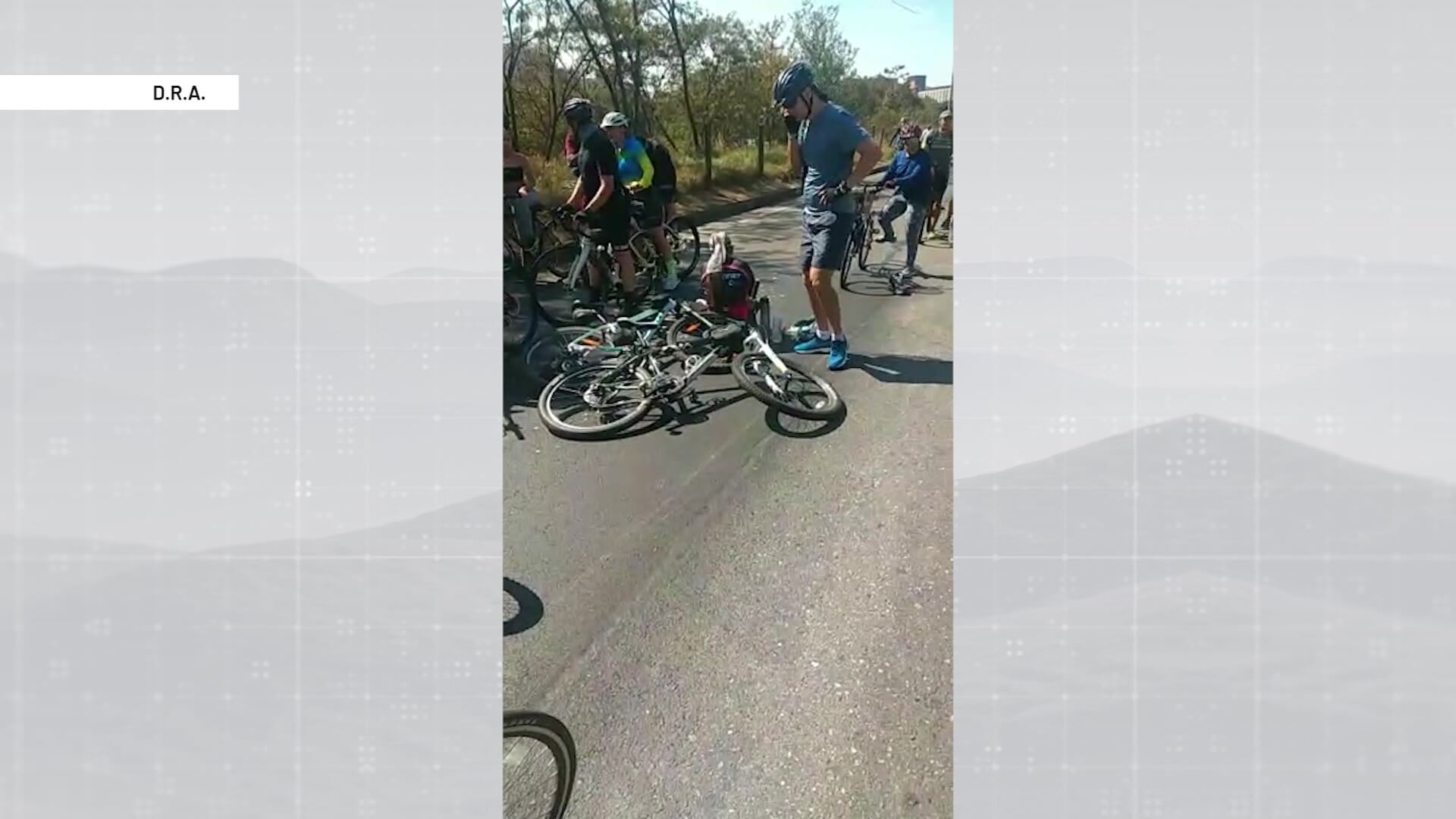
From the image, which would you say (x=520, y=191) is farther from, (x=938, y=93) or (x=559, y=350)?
(x=938, y=93)

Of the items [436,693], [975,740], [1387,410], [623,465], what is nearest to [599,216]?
[623,465]

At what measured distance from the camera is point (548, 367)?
195cm

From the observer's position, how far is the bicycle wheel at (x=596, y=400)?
76.9 inches

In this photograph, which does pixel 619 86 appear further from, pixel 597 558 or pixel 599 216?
pixel 597 558

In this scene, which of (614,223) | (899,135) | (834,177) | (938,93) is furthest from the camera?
(614,223)

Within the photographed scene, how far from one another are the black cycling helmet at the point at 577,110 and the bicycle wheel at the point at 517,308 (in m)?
0.39

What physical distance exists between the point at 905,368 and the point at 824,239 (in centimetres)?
39

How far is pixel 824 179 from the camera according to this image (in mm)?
2018

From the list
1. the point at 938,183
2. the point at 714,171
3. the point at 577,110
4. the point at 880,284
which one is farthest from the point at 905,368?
the point at 577,110

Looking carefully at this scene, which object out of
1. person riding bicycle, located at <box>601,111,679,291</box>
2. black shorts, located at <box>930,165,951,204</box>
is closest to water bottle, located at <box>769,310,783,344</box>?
person riding bicycle, located at <box>601,111,679,291</box>

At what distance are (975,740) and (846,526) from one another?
54 cm

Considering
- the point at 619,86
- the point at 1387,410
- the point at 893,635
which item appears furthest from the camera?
the point at 619,86

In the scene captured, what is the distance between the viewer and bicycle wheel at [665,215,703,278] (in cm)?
203

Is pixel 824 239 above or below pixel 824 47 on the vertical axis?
below
